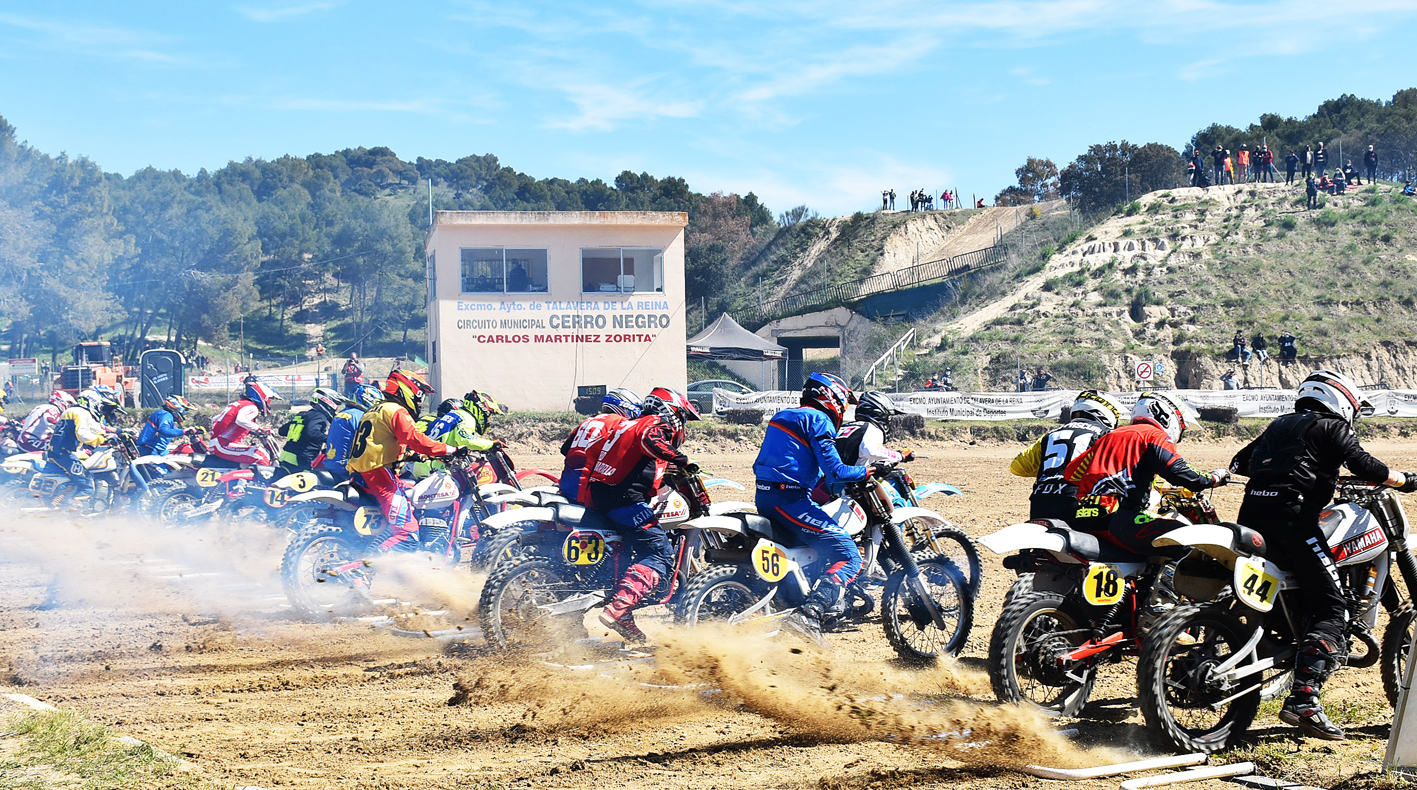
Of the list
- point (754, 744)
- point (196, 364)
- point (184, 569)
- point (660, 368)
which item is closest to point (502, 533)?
point (754, 744)

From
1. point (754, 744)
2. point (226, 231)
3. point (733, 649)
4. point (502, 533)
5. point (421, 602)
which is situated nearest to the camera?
point (754, 744)

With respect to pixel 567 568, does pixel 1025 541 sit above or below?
above

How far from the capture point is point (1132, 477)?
5.95 m

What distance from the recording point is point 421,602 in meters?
9.34

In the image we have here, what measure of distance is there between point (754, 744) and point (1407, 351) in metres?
44.2

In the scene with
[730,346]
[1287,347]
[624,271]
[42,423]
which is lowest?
[42,423]

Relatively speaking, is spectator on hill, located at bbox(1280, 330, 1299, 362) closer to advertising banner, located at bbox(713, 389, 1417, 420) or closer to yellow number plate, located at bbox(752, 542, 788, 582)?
advertising banner, located at bbox(713, 389, 1417, 420)

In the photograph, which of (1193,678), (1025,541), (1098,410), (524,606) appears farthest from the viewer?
(524,606)

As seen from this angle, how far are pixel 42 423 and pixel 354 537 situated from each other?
11.6 m

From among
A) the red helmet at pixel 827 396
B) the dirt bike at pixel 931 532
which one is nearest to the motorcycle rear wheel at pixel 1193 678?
the dirt bike at pixel 931 532

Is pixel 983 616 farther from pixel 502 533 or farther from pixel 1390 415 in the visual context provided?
pixel 1390 415

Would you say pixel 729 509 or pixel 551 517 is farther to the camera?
→ pixel 729 509

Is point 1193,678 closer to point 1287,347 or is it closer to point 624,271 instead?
point 624,271

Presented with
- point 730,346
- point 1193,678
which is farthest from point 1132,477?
point 730,346
